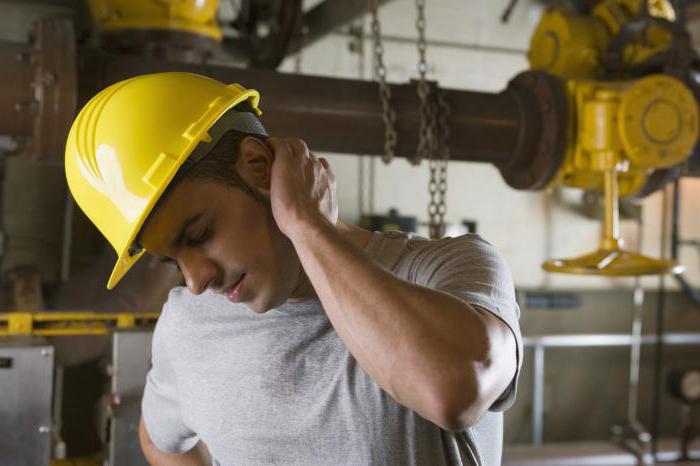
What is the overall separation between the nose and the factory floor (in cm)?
291

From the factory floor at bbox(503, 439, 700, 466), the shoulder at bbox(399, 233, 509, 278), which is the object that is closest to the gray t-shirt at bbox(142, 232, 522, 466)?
the shoulder at bbox(399, 233, 509, 278)

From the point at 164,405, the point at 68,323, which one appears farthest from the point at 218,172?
the point at 68,323

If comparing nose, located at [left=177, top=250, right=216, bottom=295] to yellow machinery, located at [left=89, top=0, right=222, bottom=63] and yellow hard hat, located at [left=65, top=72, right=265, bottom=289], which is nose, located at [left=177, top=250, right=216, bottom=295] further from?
yellow machinery, located at [left=89, top=0, right=222, bottom=63]

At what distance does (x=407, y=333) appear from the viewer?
0.95 metres

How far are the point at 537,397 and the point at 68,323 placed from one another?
306cm

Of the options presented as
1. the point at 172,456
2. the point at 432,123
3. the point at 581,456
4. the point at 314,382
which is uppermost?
the point at 432,123

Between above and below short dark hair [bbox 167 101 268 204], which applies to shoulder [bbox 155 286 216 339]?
below

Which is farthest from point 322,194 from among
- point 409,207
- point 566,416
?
point 566,416

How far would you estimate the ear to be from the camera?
116cm

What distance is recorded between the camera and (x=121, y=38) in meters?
2.81

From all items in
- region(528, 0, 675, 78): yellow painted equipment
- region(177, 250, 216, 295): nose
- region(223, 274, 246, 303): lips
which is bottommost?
region(223, 274, 246, 303): lips

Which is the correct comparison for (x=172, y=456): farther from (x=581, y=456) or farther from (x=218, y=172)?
(x=581, y=456)

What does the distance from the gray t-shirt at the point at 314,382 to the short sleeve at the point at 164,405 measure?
7cm

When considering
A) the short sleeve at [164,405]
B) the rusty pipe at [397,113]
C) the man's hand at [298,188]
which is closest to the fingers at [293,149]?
the man's hand at [298,188]
